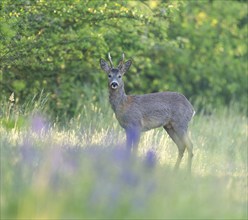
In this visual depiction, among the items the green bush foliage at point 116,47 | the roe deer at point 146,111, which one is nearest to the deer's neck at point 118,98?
the roe deer at point 146,111

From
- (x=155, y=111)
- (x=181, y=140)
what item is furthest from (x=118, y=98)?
(x=181, y=140)

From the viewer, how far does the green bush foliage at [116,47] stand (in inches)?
528

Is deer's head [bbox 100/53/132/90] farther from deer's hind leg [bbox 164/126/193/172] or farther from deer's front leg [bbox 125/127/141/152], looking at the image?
deer's hind leg [bbox 164/126/193/172]

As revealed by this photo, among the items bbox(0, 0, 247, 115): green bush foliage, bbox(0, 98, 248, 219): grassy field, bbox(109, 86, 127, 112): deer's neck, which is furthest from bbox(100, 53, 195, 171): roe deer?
bbox(0, 0, 247, 115): green bush foliage

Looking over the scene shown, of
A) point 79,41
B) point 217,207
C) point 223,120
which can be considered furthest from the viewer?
point 223,120

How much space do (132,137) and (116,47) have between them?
15.0 feet

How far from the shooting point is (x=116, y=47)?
52.0 ft

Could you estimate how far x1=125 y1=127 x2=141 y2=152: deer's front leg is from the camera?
37.1 ft

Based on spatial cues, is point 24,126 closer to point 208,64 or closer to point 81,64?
point 81,64

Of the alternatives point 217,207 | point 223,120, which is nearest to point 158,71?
point 223,120

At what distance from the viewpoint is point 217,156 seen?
12.7 metres

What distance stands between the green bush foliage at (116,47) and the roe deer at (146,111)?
5.33 ft

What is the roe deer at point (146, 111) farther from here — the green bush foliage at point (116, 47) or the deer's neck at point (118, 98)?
the green bush foliage at point (116, 47)

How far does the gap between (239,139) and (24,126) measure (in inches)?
209
